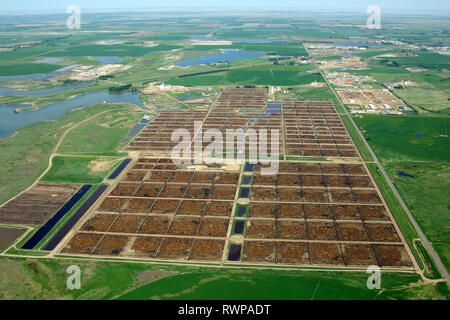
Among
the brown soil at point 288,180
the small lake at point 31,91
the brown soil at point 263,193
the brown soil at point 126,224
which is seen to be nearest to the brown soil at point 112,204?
the brown soil at point 126,224

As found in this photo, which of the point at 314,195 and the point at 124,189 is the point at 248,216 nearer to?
the point at 314,195

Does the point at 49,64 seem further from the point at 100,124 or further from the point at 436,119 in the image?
the point at 436,119

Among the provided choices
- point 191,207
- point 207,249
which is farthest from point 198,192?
point 207,249

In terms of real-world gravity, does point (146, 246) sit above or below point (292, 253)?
above

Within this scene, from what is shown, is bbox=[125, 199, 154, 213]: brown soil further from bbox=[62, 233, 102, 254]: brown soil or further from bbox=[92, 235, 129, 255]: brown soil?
bbox=[62, 233, 102, 254]: brown soil

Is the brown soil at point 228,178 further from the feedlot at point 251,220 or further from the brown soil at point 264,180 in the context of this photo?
the brown soil at point 264,180

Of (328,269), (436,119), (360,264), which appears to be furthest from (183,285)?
(436,119)
